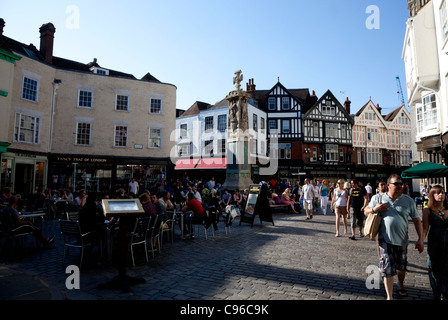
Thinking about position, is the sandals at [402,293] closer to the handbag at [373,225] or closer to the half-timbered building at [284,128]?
the handbag at [373,225]

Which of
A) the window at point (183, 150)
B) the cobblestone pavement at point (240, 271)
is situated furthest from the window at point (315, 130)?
the cobblestone pavement at point (240, 271)

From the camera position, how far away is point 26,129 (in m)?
17.8

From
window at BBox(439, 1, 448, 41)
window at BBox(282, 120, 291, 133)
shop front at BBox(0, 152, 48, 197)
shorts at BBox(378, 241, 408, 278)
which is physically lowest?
shorts at BBox(378, 241, 408, 278)

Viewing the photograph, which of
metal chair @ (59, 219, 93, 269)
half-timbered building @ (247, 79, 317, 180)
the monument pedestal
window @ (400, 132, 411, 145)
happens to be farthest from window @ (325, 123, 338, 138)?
metal chair @ (59, 219, 93, 269)

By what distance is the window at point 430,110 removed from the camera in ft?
49.9

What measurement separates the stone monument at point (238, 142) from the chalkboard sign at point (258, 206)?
15.6 feet

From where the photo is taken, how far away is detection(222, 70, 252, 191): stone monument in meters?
15.9

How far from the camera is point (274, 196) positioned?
14805 mm

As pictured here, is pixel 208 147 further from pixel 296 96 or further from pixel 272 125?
pixel 296 96

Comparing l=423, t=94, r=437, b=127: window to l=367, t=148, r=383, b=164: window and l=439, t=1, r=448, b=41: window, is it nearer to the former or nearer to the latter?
l=439, t=1, r=448, b=41: window

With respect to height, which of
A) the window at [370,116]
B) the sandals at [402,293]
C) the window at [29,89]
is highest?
the window at [370,116]

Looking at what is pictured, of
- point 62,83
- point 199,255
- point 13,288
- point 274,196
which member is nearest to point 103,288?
point 13,288

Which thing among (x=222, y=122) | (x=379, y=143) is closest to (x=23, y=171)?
(x=222, y=122)

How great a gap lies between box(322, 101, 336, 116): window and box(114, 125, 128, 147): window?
2601cm
